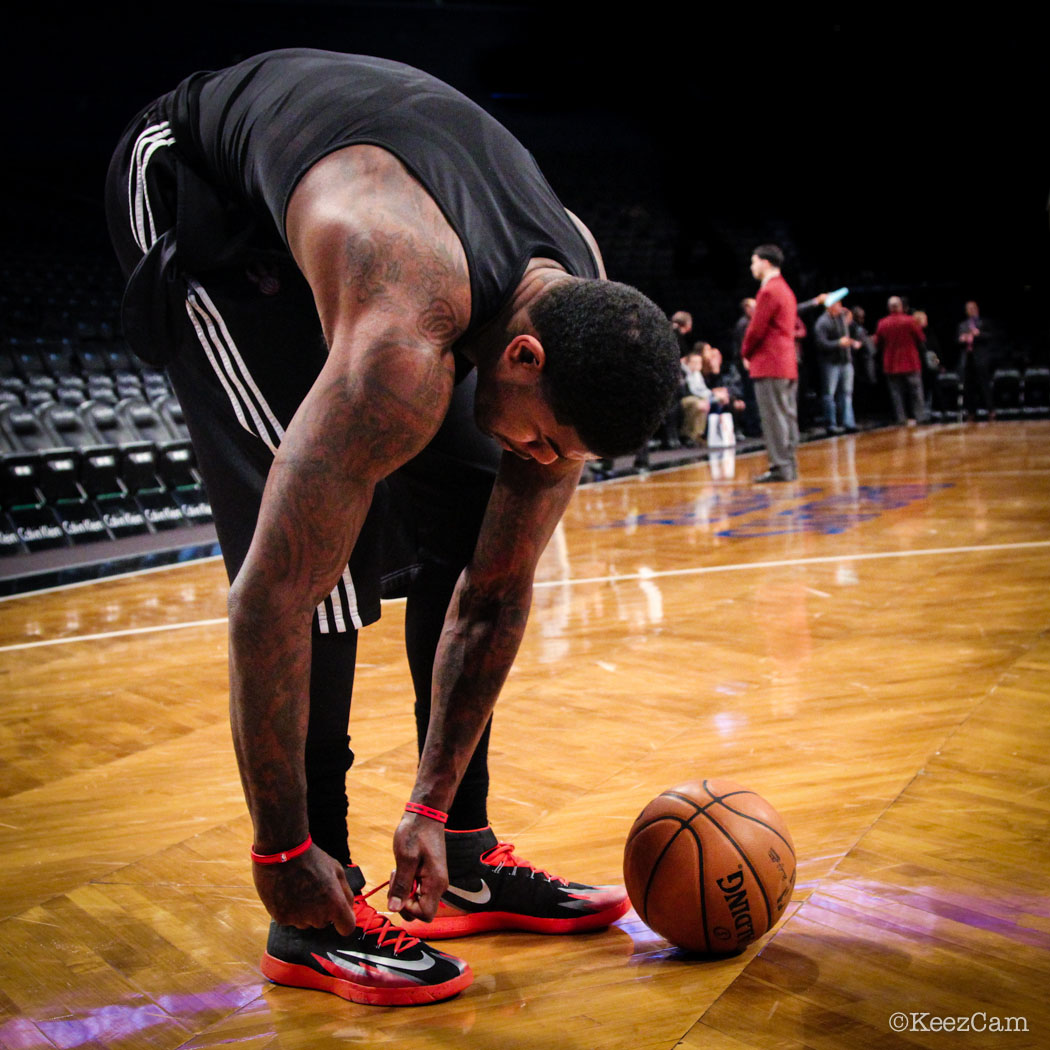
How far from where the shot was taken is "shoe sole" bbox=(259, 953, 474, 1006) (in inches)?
55.7

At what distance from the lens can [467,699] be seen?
1.53 metres

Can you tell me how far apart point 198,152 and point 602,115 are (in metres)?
15.0

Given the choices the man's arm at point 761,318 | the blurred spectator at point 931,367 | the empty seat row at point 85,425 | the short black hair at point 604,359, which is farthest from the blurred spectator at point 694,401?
the short black hair at point 604,359

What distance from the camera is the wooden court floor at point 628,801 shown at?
1357 millimetres

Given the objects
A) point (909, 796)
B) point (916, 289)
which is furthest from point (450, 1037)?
point (916, 289)

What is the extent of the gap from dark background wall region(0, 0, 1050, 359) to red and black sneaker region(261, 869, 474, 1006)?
1240cm

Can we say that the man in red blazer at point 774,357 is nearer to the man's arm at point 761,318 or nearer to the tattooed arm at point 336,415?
the man's arm at point 761,318

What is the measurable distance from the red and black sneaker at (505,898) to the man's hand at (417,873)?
0.20 meters

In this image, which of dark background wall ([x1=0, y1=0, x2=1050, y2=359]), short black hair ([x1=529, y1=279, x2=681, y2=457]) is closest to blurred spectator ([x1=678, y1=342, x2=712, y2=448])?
dark background wall ([x1=0, y1=0, x2=1050, y2=359])

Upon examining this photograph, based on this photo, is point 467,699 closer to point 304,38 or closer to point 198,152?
point 198,152

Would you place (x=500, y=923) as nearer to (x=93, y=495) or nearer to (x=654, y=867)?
(x=654, y=867)

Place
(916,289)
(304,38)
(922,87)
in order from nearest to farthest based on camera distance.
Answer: (304,38) < (922,87) < (916,289)

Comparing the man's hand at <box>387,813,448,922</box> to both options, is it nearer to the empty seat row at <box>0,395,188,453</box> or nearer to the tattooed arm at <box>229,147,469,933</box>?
the tattooed arm at <box>229,147,469,933</box>


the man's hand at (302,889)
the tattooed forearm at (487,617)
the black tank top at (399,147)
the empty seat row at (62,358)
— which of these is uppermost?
the empty seat row at (62,358)
